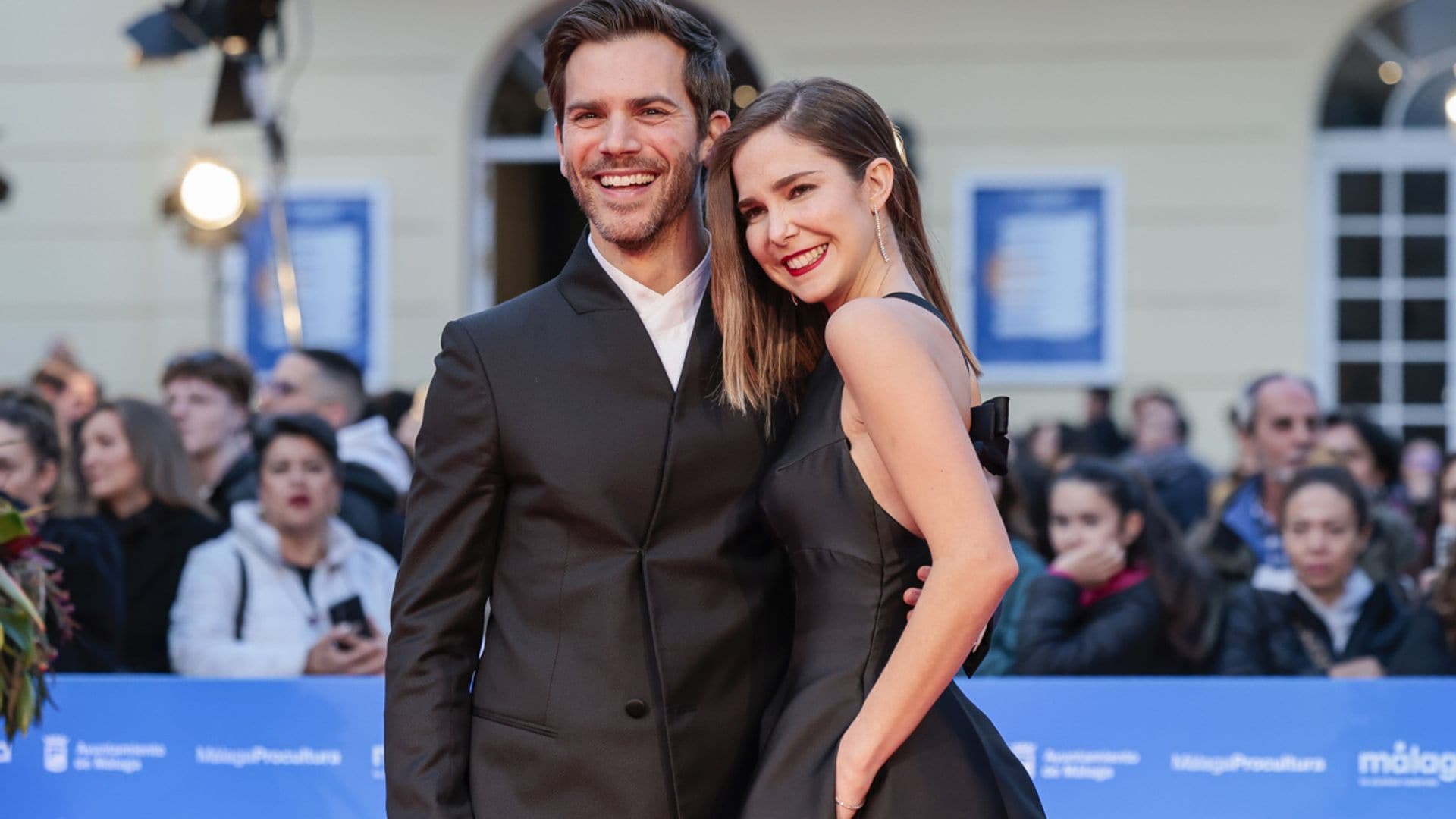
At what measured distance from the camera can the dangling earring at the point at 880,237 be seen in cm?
248

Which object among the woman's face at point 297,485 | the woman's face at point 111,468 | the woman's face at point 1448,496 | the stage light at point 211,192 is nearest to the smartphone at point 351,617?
the woman's face at point 297,485

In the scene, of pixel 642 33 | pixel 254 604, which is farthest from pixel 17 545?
pixel 642 33

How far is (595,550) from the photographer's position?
7.77ft

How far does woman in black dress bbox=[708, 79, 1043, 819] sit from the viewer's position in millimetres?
2188

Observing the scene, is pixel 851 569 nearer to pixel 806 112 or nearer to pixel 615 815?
pixel 615 815

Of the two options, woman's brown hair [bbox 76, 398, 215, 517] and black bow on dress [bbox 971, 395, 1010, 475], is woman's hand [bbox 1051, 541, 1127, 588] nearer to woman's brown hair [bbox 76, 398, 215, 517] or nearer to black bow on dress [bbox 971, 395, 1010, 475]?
Answer: black bow on dress [bbox 971, 395, 1010, 475]

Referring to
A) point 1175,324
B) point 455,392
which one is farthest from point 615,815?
point 1175,324

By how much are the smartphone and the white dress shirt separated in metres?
2.28

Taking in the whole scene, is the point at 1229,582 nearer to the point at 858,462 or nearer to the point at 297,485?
the point at 297,485

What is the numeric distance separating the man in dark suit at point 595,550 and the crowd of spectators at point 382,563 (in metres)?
2.02

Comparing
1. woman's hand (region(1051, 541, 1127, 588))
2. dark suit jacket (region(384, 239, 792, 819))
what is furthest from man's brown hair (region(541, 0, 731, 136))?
woman's hand (region(1051, 541, 1127, 588))

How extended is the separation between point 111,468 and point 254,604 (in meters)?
0.93

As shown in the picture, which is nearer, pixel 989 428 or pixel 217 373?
pixel 989 428

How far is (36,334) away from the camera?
1016 cm
